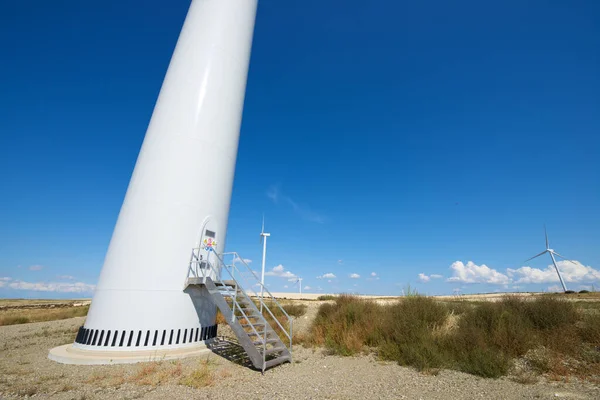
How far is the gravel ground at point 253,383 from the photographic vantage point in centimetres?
609

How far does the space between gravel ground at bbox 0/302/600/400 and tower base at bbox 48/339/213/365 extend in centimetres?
22

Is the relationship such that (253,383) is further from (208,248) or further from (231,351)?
(208,248)

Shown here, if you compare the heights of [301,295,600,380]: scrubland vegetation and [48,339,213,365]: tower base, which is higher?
[301,295,600,380]: scrubland vegetation

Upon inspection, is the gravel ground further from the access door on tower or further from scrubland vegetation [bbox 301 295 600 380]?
the access door on tower

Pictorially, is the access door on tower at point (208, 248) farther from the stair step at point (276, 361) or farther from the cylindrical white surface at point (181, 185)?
the stair step at point (276, 361)

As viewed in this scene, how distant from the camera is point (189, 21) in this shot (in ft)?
41.3

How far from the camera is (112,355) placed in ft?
27.7

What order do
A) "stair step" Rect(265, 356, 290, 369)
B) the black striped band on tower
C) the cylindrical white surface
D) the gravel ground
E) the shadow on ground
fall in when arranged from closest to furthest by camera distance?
the gravel ground → "stair step" Rect(265, 356, 290, 369) → the black striped band on tower → the shadow on ground → the cylindrical white surface

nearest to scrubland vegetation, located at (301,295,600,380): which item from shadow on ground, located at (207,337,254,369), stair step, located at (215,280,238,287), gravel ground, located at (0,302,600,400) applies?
gravel ground, located at (0,302,600,400)

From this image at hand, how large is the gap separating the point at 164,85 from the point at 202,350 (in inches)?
391

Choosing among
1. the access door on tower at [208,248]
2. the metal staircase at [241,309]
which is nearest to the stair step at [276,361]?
the metal staircase at [241,309]

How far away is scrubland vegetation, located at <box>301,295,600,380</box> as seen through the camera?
7.73m

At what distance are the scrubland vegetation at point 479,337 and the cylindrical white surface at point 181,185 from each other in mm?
5798

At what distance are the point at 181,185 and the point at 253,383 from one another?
21.6 ft
